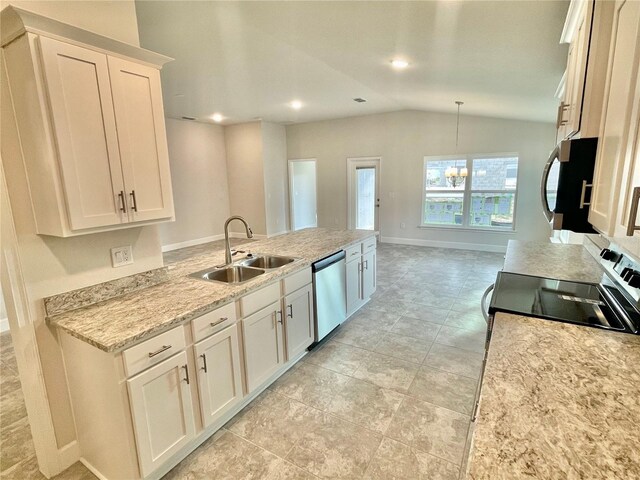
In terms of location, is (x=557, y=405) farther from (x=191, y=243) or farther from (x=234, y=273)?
(x=191, y=243)

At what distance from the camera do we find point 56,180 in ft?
4.93

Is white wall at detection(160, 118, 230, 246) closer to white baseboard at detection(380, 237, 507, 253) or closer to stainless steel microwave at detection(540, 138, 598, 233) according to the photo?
white baseboard at detection(380, 237, 507, 253)

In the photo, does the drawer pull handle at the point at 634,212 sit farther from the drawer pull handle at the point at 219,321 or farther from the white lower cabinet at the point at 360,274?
the white lower cabinet at the point at 360,274

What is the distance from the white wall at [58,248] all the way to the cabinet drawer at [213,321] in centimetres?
63

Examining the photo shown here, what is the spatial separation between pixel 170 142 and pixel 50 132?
18.7 feet

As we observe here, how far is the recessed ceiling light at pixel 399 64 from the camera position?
10.8ft

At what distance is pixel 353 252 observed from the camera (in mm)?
3418

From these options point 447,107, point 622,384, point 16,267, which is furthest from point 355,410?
point 447,107

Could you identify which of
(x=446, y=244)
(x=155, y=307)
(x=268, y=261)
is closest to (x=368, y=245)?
(x=268, y=261)

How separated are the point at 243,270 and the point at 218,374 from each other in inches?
33.5

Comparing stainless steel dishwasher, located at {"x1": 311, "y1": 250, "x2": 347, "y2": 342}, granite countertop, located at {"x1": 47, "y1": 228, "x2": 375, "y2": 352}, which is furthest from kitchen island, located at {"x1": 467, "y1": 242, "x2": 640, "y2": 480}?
stainless steel dishwasher, located at {"x1": 311, "y1": 250, "x2": 347, "y2": 342}

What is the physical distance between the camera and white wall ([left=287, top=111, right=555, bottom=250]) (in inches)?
233

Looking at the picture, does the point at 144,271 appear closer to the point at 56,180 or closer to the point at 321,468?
the point at 56,180

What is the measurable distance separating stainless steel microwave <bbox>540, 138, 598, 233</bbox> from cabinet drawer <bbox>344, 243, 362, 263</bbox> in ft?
6.74
